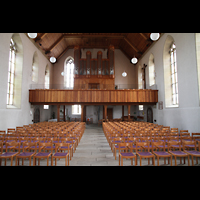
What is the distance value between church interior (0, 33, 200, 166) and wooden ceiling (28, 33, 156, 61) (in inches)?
5.0

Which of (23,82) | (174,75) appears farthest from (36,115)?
(174,75)

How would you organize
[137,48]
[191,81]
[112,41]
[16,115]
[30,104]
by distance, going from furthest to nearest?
[112,41], [137,48], [30,104], [16,115], [191,81]

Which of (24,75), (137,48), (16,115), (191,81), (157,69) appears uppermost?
(137,48)

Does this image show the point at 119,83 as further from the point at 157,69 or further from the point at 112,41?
the point at 157,69

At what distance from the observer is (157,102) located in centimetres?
1448

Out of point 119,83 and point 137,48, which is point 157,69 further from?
point 119,83

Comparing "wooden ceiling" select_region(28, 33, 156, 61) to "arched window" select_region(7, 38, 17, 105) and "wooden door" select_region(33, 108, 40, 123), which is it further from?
"wooden door" select_region(33, 108, 40, 123)

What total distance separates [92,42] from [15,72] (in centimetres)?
1162
